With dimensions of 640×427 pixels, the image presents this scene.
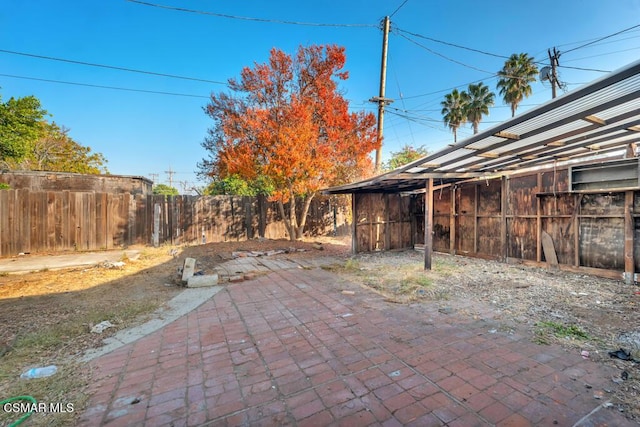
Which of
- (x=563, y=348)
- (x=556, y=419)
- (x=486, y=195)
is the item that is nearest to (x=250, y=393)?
(x=556, y=419)

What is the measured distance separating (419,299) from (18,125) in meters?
12.7

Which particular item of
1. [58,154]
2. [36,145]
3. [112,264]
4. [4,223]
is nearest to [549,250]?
[112,264]

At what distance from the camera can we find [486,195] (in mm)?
6820

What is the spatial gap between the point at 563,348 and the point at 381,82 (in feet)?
35.2

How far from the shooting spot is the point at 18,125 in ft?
27.8

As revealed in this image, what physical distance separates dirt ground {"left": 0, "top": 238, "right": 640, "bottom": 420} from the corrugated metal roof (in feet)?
7.26

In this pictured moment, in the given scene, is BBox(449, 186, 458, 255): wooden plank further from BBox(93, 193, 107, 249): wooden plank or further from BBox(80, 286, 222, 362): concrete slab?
BBox(93, 193, 107, 249): wooden plank

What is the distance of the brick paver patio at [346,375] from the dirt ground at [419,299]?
34cm

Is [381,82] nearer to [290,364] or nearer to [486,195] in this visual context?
[486,195]

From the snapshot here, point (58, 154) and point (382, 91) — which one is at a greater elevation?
point (382, 91)

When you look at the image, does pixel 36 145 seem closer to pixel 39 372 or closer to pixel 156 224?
pixel 156 224

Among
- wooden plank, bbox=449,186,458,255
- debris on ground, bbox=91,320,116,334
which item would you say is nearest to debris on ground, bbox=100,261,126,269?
debris on ground, bbox=91,320,116,334

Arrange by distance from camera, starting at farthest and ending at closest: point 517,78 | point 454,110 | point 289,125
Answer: point 454,110 < point 517,78 < point 289,125

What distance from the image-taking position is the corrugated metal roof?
246 cm
